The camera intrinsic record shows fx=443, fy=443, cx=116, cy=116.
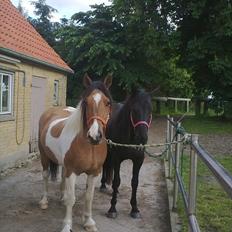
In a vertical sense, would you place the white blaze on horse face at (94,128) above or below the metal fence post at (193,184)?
above

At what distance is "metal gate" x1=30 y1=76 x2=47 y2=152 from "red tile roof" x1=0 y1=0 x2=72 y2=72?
2.13ft

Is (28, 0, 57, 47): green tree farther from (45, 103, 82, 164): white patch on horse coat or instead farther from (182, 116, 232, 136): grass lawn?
(45, 103, 82, 164): white patch on horse coat

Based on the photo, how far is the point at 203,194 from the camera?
7750 mm

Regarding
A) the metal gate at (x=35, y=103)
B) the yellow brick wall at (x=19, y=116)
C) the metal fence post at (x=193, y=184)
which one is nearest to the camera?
the metal fence post at (x=193, y=184)

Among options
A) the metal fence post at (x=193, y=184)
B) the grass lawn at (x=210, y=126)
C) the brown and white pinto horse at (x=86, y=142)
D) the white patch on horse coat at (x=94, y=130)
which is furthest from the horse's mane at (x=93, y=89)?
the grass lawn at (x=210, y=126)

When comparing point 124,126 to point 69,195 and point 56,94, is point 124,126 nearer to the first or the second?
point 69,195

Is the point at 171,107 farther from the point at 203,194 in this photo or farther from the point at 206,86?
the point at 203,194

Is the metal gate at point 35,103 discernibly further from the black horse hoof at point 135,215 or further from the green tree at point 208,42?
the green tree at point 208,42

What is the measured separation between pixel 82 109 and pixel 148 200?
2963mm

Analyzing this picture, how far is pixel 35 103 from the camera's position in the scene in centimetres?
1343

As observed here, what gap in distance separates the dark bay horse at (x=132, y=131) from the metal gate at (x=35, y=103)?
6.10 meters

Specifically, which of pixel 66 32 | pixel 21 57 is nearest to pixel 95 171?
pixel 21 57

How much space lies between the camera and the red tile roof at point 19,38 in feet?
36.5

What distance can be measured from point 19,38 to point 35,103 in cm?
202
